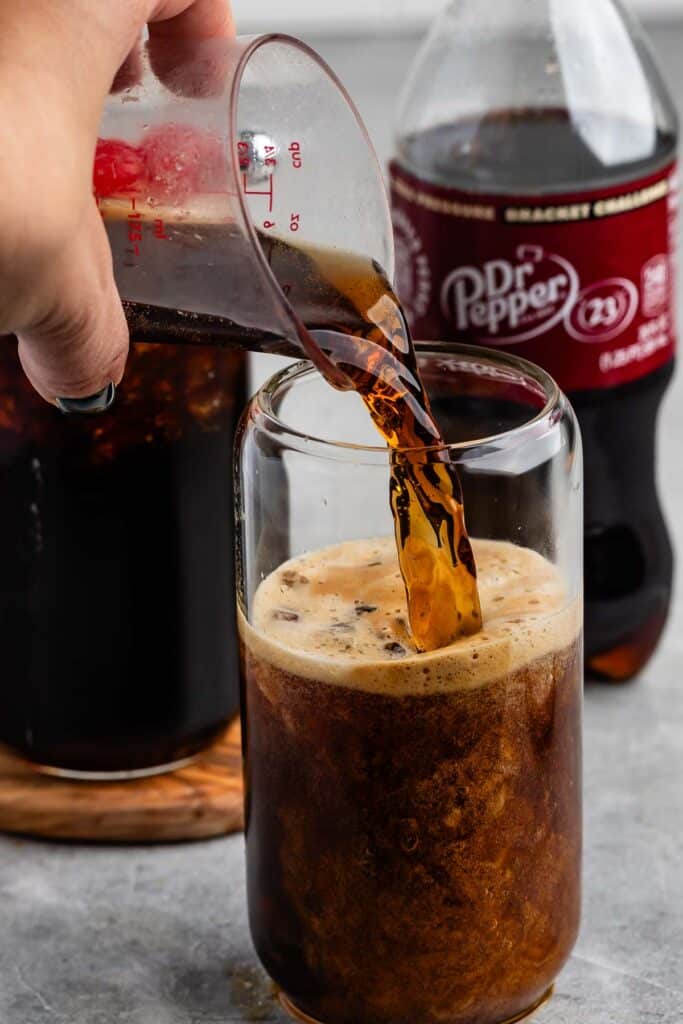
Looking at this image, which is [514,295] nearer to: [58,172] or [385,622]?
[385,622]

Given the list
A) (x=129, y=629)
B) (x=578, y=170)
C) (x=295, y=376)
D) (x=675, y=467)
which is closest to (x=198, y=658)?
(x=129, y=629)

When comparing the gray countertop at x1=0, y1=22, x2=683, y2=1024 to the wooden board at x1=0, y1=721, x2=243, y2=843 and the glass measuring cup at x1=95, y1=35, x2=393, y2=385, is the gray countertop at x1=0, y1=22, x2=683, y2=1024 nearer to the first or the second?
the wooden board at x1=0, y1=721, x2=243, y2=843

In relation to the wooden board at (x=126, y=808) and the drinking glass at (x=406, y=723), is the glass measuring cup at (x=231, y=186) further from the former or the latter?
the wooden board at (x=126, y=808)

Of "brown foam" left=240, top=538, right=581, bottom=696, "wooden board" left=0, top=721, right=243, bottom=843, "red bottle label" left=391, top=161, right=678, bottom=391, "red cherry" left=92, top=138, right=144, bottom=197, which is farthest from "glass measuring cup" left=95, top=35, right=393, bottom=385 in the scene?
"wooden board" left=0, top=721, right=243, bottom=843

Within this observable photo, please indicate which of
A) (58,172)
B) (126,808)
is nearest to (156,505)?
(126,808)

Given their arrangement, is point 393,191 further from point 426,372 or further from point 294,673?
point 294,673

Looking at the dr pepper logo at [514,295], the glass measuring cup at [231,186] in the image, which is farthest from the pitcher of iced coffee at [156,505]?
the dr pepper logo at [514,295]
